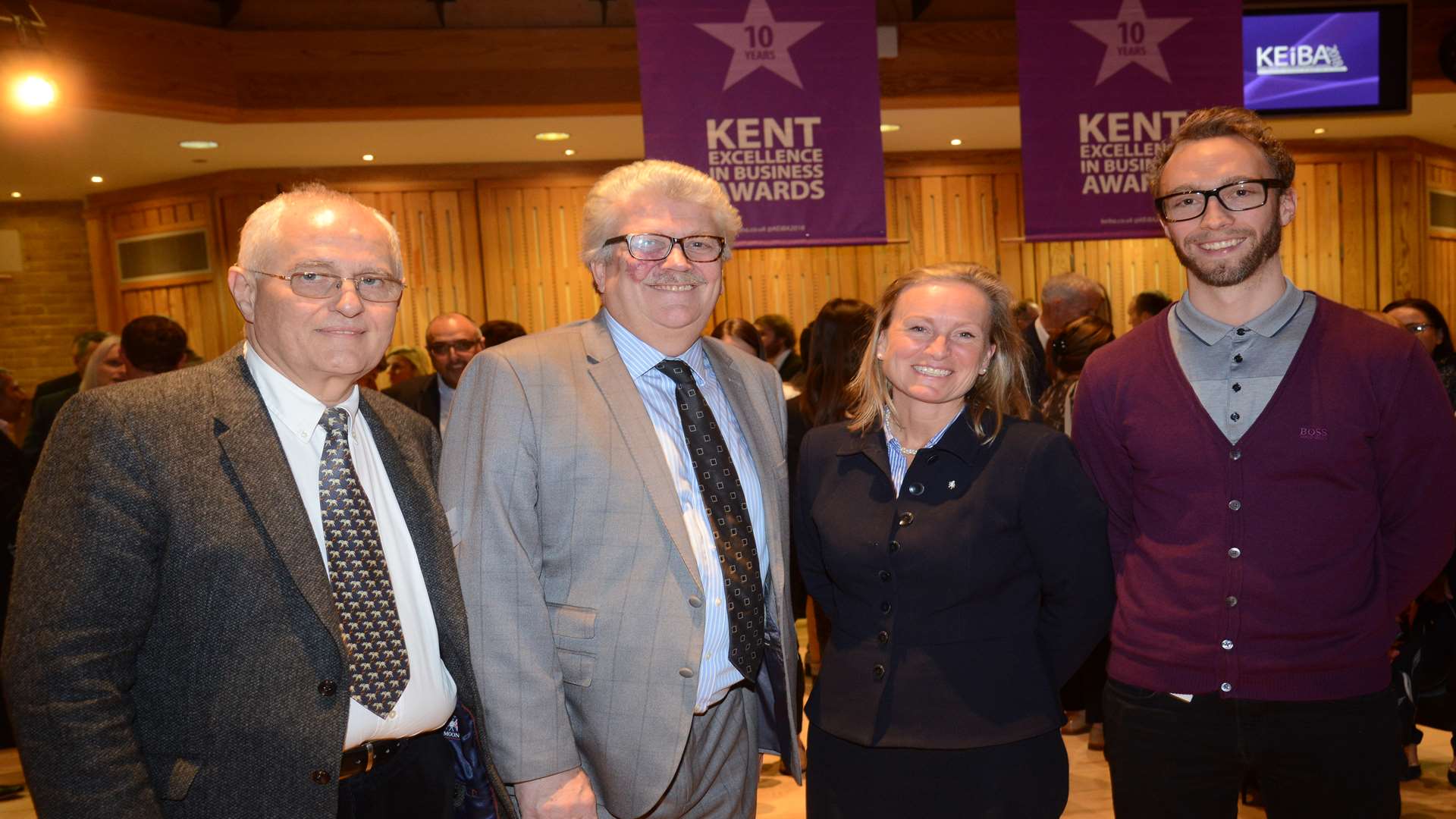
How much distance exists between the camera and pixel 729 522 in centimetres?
221

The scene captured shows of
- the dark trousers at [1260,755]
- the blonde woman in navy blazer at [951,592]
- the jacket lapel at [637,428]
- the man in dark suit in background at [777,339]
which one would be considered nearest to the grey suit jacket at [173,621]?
the jacket lapel at [637,428]

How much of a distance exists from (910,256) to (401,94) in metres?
5.67

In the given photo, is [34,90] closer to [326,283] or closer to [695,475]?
[326,283]

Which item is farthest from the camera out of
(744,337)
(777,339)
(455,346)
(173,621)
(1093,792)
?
(777,339)

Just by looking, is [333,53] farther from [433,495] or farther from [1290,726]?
[1290,726]

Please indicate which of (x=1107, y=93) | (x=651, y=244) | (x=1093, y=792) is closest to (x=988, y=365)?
(x=651, y=244)

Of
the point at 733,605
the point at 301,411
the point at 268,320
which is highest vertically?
the point at 268,320

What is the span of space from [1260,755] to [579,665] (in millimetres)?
1430

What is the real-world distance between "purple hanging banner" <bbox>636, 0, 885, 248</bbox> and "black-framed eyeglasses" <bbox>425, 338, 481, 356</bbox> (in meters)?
1.44

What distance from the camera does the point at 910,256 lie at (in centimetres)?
1125

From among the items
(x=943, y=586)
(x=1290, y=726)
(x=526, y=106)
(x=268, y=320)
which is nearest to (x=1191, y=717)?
(x=1290, y=726)

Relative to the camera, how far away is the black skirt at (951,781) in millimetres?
2160

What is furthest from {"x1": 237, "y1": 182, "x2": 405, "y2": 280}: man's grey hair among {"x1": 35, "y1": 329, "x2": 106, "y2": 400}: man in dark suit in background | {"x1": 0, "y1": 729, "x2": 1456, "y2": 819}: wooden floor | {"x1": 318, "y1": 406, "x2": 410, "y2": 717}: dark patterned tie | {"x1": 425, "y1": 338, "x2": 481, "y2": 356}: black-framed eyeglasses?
{"x1": 35, "y1": 329, "x2": 106, "y2": 400}: man in dark suit in background

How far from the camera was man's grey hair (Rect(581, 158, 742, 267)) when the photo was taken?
7.39 ft
